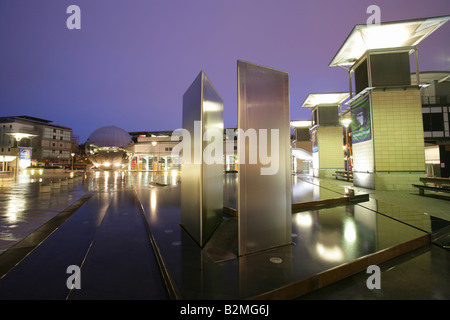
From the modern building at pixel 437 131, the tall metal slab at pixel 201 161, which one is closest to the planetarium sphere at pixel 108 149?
the tall metal slab at pixel 201 161

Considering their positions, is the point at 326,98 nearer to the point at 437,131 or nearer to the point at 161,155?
the point at 437,131

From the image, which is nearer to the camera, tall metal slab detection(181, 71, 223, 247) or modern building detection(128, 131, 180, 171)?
tall metal slab detection(181, 71, 223, 247)

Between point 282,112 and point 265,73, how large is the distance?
0.70 meters

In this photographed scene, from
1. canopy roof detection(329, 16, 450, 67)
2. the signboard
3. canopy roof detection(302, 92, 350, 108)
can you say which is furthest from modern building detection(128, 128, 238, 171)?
canopy roof detection(329, 16, 450, 67)

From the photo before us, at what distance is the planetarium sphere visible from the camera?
4816cm

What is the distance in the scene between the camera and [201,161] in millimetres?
3316

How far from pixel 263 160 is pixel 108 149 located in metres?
53.6

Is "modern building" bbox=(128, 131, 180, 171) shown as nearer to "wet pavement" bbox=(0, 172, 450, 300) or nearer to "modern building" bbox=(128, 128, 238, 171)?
"modern building" bbox=(128, 128, 238, 171)

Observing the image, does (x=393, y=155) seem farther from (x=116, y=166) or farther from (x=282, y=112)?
(x=116, y=166)

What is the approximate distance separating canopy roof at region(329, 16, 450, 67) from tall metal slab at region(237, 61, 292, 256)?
1118 centimetres

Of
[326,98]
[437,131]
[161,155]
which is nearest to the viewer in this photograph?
[326,98]

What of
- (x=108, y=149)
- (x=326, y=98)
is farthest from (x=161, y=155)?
(x=326, y=98)
